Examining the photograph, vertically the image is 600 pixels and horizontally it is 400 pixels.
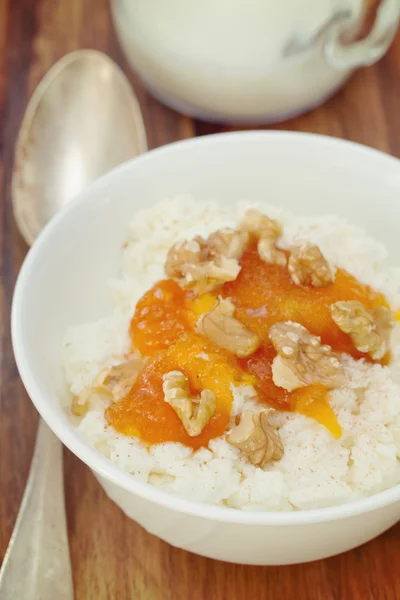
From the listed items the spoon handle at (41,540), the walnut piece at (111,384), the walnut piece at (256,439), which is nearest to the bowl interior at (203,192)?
the walnut piece at (111,384)

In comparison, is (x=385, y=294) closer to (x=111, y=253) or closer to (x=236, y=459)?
(x=236, y=459)

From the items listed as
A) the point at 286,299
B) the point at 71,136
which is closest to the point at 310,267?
the point at 286,299

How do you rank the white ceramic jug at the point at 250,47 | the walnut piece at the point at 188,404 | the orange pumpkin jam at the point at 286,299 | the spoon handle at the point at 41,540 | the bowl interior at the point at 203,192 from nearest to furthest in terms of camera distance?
the walnut piece at the point at 188,404 → the spoon handle at the point at 41,540 → the orange pumpkin jam at the point at 286,299 → the bowl interior at the point at 203,192 → the white ceramic jug at the point at 250,47

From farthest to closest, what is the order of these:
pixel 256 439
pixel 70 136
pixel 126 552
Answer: pixel 70 136, pixel 126 552, pixel 256 439

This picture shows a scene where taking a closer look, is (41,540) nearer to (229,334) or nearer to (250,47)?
(229,334)

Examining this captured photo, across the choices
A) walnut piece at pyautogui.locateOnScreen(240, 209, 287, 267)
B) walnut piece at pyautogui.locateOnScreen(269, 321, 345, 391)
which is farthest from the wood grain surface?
walnut piece at pyautogui.locateOnScreen(240, 209, 287, 267)

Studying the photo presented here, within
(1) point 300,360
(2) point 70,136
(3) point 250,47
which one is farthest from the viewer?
(2) point 70,136

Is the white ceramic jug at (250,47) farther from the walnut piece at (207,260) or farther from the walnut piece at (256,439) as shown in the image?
the walnut piece at (256,439)

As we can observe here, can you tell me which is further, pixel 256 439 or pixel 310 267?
pixel 310 267
